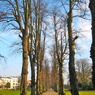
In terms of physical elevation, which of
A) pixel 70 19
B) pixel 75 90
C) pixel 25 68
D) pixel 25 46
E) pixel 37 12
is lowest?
pixel 75 90

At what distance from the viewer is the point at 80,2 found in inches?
429

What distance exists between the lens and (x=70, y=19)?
1331 centimetres

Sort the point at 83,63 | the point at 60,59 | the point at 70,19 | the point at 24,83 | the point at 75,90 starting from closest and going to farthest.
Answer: the point at 24,83, the point at 75,90, the point at 70,19, the point at 60,59, the point at 83,63

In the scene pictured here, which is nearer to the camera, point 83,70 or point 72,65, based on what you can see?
point 72,65

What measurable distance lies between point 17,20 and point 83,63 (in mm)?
50400

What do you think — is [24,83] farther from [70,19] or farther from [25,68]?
[70,19]

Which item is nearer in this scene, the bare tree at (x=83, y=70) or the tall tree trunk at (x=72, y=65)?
the tall tree trunk at (x=72, y=65)

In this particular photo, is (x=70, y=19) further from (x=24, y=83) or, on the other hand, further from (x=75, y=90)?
(x=24, y=83)

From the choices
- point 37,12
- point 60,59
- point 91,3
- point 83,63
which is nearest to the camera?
point 91,3

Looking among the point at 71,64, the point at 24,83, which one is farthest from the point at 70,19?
the point at 24,83

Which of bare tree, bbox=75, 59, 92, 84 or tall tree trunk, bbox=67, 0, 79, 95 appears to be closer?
tall tree trunk, bbox=67, 0, 79, 95

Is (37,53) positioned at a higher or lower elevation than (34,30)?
lower

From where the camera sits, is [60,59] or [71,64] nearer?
[71,64]

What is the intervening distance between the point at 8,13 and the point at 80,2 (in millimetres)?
4641
